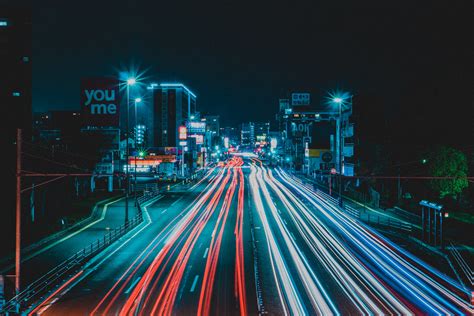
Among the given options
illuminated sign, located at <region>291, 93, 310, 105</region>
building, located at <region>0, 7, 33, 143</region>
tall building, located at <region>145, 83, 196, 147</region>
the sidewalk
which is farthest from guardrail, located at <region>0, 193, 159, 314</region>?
illuminated sign, located at <region>291, 93, 310, 105</region>

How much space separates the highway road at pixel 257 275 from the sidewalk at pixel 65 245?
218 centimetres

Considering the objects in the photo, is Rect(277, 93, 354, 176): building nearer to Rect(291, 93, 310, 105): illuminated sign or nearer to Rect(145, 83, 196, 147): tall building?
Rect(291, 93, 310, 105): illuminated sign

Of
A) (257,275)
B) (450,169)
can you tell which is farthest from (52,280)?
(450,169)

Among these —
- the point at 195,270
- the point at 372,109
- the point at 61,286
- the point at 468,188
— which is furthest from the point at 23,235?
the point at 372,109

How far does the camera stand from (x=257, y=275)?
66.2ft

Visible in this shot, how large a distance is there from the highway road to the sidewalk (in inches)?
86.0

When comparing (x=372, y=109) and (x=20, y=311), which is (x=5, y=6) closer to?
(x=20, y=311)

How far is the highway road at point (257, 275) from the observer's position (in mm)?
16188

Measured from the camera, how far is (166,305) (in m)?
16.2

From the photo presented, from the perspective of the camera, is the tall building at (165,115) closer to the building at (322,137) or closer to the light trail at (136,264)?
the building at (322,137)

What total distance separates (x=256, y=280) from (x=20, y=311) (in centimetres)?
938

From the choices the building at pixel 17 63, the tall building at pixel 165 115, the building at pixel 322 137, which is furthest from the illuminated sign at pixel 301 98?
the building at pixel 17 63

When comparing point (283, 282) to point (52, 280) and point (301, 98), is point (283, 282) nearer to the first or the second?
point (52, 280)

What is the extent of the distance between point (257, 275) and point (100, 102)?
779 inches
